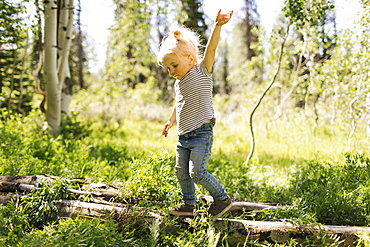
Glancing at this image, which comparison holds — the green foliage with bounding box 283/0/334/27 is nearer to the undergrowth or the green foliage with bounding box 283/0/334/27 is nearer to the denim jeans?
Result: the undergrowth

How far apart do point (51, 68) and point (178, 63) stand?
517cm

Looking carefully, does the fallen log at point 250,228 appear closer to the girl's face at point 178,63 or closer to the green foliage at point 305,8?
the girl's face at point 178,63

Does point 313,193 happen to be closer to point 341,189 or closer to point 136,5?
point 341,189

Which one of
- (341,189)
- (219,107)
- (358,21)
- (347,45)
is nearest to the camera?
(341,189)

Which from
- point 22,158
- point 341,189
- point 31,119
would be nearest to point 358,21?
point 341,189

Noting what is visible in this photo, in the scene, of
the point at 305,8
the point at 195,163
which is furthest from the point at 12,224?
the point at 305,8

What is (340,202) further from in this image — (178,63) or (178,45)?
(178,45)

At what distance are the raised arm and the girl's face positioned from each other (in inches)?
6.0

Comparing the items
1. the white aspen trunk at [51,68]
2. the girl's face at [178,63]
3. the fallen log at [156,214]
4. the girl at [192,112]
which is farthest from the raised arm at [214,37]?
the white aspen trunk at [51,68]

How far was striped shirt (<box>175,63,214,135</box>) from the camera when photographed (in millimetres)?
2883

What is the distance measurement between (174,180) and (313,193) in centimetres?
162

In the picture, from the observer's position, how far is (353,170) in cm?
379

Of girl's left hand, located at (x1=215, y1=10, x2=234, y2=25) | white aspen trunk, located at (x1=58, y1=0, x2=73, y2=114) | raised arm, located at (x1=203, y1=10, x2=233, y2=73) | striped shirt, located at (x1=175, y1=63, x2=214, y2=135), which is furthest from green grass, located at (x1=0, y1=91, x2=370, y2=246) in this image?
girl's left hand, located at (x1=215, y1=10, x2=234, y2=25)

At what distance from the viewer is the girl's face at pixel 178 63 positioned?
2857 mm
